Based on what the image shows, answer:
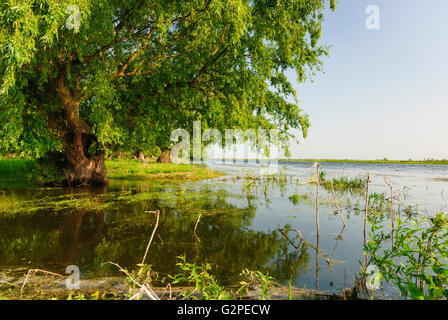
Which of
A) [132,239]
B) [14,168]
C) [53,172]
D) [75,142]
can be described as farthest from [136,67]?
[14,168]

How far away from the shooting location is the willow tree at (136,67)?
713cm

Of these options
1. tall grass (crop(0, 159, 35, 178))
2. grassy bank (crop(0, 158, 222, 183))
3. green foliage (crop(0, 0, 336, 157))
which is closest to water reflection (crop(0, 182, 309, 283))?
green foliage (crop(0, 0, 336, 157))

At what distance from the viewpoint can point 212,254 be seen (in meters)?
4.88

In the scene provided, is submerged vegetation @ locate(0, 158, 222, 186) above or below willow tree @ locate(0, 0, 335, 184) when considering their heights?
below

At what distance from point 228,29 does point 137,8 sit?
394 centimetres

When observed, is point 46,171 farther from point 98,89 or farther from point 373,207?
point 373,207

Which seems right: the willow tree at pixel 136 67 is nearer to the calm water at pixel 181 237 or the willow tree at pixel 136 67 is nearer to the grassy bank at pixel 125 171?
the calm water at pixel 181 237

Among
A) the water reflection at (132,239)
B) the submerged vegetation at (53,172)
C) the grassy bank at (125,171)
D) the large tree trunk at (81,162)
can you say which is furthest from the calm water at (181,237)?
the grassy bank at (125,171)

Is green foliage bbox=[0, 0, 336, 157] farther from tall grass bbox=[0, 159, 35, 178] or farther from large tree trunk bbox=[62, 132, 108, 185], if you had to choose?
tall grass bbox=[0, 159, 35, 178]

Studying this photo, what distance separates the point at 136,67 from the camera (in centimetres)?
1141

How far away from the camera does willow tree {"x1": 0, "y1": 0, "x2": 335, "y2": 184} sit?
281 inches

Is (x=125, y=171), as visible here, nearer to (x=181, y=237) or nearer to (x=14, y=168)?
(x=14, y=168)
